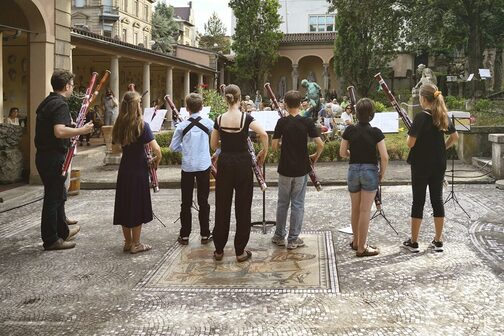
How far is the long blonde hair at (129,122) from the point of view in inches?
237

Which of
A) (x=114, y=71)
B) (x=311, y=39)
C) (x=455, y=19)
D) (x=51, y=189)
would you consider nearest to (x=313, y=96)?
(x=455, y=19)

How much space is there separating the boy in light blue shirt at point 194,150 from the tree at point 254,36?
33742mm

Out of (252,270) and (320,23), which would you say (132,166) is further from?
(320,23)

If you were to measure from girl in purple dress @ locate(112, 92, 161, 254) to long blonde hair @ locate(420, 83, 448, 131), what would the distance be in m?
3.07

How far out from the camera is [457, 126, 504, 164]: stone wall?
561 inches

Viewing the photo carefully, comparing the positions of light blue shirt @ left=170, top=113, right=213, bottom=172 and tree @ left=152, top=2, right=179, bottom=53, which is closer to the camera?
light blue shirt @ left=170, top=113, right=213, bottom=172

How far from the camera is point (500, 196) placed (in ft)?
33.0

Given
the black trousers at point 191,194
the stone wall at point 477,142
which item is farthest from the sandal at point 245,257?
the stone wall at point 477,142

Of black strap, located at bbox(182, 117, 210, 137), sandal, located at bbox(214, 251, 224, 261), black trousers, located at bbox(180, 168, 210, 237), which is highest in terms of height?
black strap, located at bbox(182, 117, 210, 137)

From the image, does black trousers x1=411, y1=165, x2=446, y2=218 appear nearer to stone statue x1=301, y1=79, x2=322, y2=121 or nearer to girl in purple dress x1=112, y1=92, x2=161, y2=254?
girl in purple dress x1=112, y1=92, x2=161, y2=254

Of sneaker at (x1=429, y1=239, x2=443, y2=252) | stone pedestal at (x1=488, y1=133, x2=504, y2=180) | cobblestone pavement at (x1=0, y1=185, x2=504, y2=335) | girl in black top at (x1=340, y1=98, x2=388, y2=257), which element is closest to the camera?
cobblestone pavement at (x1=0, y1=185, x2=504, y2=335)

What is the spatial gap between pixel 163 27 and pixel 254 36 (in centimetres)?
2637

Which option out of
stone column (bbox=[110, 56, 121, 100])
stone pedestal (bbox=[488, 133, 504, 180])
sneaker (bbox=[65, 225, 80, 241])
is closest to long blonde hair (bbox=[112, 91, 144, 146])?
sneaker (bbox=[65, 225, 80, 241])

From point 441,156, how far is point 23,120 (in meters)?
13.5
